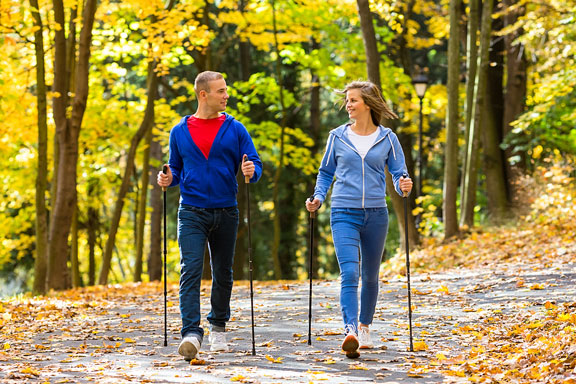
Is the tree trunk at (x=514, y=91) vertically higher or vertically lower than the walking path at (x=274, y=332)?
higher

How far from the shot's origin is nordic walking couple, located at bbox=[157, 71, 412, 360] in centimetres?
627

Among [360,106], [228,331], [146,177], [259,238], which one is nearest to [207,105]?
[360,106]

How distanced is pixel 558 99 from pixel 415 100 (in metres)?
5.42

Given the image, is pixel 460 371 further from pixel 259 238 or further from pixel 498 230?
pixel 259 238

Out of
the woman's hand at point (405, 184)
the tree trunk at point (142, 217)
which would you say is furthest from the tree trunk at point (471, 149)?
the woman's hand at point (405, 184)

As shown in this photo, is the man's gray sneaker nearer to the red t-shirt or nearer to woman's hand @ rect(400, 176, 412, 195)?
the red t-shirt

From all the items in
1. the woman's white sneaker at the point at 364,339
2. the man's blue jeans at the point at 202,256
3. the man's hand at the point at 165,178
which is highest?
the man's hand at the point at 165,178

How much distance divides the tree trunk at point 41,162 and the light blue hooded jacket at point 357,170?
28.3 ft

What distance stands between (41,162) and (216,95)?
8680 mm

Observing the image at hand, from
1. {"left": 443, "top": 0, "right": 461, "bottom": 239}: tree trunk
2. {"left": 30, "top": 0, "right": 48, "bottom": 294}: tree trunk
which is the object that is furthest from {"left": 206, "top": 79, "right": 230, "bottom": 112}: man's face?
{"left": 443, "top": 0, "right": 461, "bottom": 239}: tree trunk

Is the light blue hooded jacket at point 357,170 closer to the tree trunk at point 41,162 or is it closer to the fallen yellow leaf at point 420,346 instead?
the fallen yellow leaf at point 420,346

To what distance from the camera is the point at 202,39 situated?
16953 mm

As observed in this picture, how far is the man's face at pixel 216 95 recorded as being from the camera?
640 centimetres

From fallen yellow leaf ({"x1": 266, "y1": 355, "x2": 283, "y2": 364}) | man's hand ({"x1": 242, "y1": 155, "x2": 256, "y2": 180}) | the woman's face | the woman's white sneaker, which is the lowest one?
fallen yellow leaf ({"x1": 266, "y1": 355, "x2": 283, "y2": 364})
